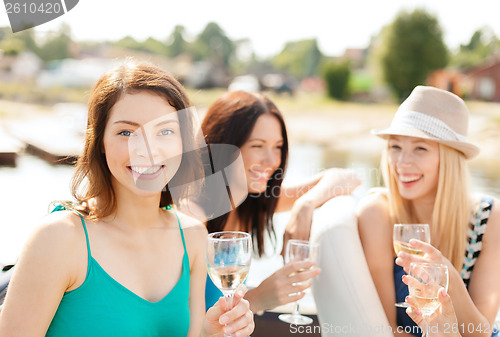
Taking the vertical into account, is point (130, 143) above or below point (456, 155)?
above

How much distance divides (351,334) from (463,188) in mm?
845

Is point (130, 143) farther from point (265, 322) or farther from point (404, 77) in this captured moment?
point (404, 77)

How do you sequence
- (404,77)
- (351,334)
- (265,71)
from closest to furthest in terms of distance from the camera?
(351,334), (404,77), (265,71)

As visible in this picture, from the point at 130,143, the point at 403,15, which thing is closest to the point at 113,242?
the point at 130,143

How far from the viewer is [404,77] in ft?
107

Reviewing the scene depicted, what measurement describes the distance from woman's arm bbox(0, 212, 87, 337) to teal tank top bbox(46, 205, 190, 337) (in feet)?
0.19

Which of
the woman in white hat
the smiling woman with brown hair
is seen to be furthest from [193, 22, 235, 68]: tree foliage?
the smiling woman with brown hair

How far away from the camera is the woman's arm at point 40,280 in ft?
4.26

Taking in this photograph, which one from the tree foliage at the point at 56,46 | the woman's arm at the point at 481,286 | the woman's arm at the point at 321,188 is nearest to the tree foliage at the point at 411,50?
the tree foliage at the point at 56,46

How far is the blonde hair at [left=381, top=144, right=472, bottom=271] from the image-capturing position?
7.48 feet

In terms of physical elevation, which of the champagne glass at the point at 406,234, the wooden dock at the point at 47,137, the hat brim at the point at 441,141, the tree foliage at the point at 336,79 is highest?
the hat brim at the point at 441,141

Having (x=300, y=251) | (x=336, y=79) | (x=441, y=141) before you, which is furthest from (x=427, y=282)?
(x=336, y=79)

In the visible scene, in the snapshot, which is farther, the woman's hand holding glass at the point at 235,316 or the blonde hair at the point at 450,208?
the blonde hair at the point at 450,208

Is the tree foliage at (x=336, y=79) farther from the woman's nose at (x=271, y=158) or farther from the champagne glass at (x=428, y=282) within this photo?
the champagne glass at (x=428, y=282)
